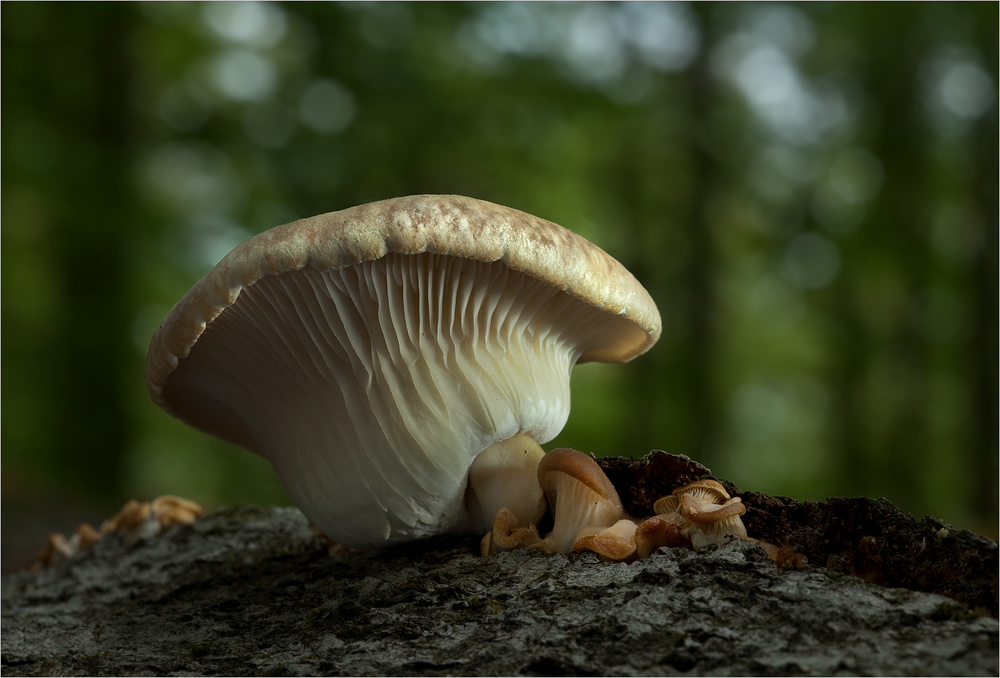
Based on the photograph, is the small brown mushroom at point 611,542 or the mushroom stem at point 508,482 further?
the mushroom stem at point 508,482

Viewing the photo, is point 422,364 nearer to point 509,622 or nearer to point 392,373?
point 392,373

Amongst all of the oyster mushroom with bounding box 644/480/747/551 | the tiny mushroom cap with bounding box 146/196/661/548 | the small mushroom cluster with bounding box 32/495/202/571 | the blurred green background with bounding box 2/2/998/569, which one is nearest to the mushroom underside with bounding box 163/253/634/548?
the tiny mushroom cap with bounding box 146/196/661/548

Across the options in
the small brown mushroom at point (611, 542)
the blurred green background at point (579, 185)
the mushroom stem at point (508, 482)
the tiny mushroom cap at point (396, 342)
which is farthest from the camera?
the blurred green background at point (579, 185)

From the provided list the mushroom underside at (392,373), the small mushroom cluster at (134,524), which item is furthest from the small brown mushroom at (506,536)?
the small mushroom cluster at (134,524)

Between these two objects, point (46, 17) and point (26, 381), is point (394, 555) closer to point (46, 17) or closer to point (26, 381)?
point (46, 17)

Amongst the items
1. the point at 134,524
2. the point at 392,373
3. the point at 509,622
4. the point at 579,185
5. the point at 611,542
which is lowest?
the point at 134,524

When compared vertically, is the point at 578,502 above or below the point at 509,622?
above

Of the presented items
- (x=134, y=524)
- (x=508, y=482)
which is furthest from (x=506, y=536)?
(x=134, y=524)

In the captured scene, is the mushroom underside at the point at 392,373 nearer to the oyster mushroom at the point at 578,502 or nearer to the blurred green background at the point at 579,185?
the oyster mushroom at the point at 578,502
